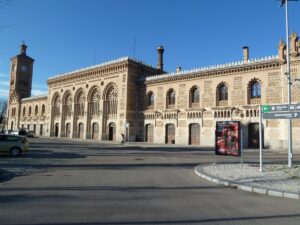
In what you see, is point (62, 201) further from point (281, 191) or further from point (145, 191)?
point (281, 191)

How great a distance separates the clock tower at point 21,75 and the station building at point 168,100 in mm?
22845

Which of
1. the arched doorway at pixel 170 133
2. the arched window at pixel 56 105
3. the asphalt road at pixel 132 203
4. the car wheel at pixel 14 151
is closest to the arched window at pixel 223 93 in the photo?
the arched doorway at pixel 170 133

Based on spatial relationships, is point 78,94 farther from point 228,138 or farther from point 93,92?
point 228,138

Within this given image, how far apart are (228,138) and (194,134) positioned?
23354 mm

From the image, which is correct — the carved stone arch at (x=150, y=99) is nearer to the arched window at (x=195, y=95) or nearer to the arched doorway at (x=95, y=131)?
the arched window at (x=195, y=95)

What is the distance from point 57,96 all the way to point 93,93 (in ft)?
40.7

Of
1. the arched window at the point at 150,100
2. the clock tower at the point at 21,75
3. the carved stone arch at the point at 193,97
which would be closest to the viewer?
the carved stone arch at the point at 193,97

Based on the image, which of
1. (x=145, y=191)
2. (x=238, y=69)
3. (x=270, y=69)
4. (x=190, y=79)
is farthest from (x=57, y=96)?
(x=145, y=191)

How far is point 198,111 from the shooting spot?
3803 centimetres

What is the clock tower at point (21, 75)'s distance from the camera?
80000 mm

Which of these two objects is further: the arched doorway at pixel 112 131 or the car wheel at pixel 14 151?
the arched doorway at pixel 112 131

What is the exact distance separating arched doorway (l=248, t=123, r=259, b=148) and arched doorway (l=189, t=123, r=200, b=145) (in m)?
6.98

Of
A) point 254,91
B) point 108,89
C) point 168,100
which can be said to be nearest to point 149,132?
point 168,100

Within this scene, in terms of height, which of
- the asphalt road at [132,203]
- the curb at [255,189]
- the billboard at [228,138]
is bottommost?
the asphalt road at [132,203]
